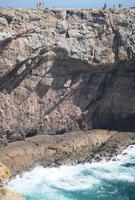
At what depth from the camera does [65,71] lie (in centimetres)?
4297

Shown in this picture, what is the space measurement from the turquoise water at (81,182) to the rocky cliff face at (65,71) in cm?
749

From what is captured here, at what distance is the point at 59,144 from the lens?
4150 centimetres

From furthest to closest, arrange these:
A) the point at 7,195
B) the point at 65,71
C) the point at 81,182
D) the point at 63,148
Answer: the point at 65,71
the point at 63,148
the point at 81,182
the point at 7,195

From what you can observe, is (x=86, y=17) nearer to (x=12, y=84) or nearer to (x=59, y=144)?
(x=12, y=84)

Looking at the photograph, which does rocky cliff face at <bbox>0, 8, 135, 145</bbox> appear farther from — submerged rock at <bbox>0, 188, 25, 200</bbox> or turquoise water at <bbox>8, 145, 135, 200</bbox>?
submerged rock at <bbox>0, 188, 25, 200</bbox>

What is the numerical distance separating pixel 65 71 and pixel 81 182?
603 inches

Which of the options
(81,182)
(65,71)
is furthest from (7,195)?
(65,71)

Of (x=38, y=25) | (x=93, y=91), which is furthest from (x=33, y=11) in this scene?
(x=93, y=91)

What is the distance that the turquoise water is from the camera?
31609 mm

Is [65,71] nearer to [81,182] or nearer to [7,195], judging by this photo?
[81,182]

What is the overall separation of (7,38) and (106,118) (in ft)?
65.8

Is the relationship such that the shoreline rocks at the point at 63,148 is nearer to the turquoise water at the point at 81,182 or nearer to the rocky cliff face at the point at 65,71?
the turquoise water at the point at 81,182

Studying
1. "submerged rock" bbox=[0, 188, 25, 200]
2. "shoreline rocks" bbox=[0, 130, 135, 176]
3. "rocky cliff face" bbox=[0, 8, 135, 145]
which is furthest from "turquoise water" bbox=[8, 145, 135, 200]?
"submerged rock" bbox=[0, 188, 25, 200]

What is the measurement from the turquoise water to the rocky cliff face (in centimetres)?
749
